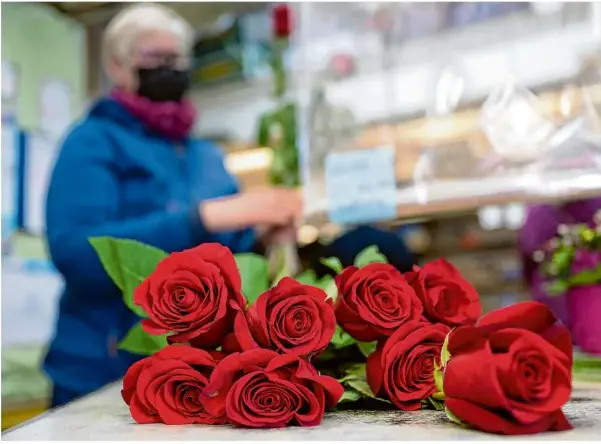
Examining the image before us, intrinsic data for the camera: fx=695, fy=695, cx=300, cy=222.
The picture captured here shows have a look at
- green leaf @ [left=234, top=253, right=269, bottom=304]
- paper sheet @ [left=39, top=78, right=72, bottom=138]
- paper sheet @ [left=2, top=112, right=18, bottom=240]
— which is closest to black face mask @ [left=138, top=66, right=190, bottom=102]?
green leaf @ [left=234, top=253, right=269, bottom=304]

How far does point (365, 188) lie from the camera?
3.30 ft

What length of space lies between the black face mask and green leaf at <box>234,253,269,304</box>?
685 millimetres

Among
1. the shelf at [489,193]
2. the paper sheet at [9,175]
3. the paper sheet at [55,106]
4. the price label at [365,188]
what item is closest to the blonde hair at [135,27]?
the price label at [365,188]

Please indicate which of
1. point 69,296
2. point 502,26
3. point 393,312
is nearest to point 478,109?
point 502,26

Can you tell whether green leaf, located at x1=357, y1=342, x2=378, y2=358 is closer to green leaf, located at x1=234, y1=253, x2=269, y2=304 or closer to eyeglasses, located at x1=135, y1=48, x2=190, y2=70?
green leaf, located at x1=234, y1=253, x2=269, y2=304

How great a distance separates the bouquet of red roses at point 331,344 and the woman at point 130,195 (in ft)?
1.47

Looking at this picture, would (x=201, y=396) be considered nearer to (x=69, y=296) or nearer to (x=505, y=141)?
(x=505, y=141)

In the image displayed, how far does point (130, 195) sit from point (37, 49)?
1932 millimetres

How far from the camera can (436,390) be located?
0.62 metres

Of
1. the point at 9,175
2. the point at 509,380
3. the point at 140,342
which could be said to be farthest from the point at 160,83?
the point at 9,175

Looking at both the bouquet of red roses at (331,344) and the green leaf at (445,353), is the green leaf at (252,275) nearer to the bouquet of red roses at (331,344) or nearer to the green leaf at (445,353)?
the bouquet of red roses at (331,344)

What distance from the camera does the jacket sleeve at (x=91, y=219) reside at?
112 centimetres

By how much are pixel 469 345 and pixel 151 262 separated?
1.10 feet

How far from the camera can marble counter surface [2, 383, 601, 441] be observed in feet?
1.78
